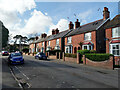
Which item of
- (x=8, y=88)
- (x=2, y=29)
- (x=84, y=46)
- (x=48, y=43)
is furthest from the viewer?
(x=2, y=29)

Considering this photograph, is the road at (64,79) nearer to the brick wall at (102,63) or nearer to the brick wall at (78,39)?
the brick wall at (102,63)

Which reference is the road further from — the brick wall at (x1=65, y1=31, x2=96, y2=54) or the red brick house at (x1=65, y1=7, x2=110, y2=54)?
the brick wall at (x1=65, y1=31, x2=96, y2=54)

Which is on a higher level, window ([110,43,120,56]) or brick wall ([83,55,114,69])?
window ([110,43,120,56])

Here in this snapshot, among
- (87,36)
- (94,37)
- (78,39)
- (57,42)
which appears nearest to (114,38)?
(94,37)

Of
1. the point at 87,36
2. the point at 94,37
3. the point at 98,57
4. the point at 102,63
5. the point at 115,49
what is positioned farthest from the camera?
the point at 87,36

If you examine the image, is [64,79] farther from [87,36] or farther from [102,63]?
[87,36]

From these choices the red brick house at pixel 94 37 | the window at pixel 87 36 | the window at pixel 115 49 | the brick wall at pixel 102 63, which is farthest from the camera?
the window at pixel 87 36

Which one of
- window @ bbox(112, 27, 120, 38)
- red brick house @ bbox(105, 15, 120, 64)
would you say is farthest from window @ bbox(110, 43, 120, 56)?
window @ bbox(112, 27, 120, 38)

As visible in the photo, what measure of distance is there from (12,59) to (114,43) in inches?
656

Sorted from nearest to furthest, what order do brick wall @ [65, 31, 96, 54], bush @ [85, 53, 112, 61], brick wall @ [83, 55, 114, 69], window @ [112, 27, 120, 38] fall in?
brick wall @ [83, 55, 114, 69], bush @ [85, 53, 112, 61], window @ [112, 27, 120, 38], brick wall @ [65, 31, 96, 54]

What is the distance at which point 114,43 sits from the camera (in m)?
18.1

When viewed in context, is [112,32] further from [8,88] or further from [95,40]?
[8,88]

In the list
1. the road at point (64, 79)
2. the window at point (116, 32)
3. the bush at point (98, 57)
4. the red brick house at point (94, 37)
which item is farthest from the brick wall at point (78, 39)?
the road at point (64, 79)

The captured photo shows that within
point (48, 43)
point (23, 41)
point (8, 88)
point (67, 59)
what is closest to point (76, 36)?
point (67, 59)
